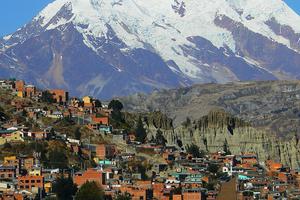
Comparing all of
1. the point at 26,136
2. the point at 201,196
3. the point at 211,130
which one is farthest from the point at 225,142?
the point at 201,196

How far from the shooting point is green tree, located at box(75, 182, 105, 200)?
79.4 metres

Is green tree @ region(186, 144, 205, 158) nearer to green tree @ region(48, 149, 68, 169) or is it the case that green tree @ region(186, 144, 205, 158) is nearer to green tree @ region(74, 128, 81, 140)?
green tree @ region(74, 128, 81, 140)

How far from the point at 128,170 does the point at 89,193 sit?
20.8m

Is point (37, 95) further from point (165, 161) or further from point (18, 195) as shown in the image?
point (18, 195)

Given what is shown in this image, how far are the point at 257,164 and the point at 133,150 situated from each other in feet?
49.7

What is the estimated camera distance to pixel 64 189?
83.4 m

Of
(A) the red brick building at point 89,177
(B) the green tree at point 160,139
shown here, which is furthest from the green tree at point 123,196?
(B) the green tree at point 160,139

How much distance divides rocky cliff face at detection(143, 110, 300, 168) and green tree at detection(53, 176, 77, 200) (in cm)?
4625

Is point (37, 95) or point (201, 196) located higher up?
point (37, 95)

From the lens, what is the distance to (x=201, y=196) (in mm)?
87500

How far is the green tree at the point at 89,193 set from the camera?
79.4 metres

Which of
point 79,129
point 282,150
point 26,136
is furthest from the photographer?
point 282,150

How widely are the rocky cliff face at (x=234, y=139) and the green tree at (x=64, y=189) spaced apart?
46.3 m

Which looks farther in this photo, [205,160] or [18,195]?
[205,160]
